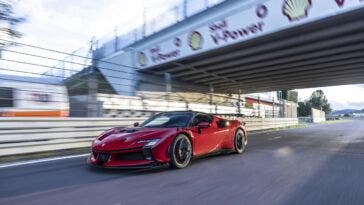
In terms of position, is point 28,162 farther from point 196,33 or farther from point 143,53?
point 143,53

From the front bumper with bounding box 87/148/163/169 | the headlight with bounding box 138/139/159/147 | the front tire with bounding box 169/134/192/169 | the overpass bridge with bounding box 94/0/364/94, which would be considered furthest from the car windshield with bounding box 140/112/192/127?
the overpass bridge with bounding box 94/0/364/94

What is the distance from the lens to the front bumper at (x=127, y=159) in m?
6.54

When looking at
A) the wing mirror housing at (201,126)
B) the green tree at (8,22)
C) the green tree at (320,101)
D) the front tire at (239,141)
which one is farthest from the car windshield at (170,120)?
the green tree at (320,101)

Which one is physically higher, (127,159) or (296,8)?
(296,8)

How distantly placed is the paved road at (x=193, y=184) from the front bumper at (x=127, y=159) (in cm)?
15

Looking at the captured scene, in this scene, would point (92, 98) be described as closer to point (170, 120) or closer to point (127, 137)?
point (170, 120)

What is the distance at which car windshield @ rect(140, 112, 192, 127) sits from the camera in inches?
312

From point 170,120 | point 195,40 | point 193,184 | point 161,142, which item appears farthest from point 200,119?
point 195,40

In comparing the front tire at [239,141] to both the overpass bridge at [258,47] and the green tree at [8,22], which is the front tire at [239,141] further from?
the overpass bridge at [258,47]

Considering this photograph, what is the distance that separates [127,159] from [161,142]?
→ 652mm

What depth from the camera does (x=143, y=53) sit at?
30.0 meters

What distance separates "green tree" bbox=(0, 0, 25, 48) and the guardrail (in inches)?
101

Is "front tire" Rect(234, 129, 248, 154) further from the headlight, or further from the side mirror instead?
the headlight

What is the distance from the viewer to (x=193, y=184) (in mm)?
5891
